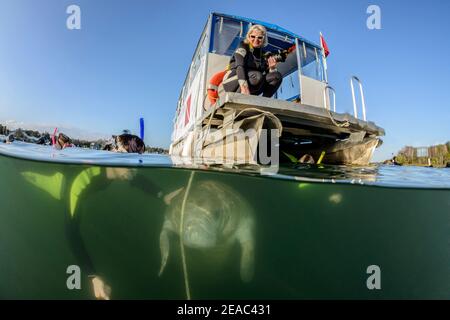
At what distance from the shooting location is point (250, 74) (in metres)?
3.90

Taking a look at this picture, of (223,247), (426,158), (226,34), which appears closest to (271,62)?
(226,34)

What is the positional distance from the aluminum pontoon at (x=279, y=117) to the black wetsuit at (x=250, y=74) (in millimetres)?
357

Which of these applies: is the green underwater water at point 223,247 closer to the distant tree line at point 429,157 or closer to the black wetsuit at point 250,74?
the black wetsuit at point 250,74

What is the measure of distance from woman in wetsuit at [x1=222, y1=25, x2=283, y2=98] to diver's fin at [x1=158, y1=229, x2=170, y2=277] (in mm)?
2314

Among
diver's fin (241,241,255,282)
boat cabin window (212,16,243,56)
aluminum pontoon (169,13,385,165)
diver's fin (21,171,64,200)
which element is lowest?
diver's fin (241,241,255,282)

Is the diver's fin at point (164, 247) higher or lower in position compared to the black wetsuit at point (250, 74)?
lower

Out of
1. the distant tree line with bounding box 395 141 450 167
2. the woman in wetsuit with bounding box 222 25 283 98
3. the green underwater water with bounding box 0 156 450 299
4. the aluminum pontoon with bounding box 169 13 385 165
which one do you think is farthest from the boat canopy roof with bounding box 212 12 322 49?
the distant tree line with bounding box 395 141 450 167

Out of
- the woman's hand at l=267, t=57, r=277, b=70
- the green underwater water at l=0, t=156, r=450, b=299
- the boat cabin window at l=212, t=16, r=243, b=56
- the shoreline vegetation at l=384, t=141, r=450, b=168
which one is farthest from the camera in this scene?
the shoreline vegetation at l=384, t=141, r=450, b=168

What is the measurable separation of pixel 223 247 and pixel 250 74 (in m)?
2.62

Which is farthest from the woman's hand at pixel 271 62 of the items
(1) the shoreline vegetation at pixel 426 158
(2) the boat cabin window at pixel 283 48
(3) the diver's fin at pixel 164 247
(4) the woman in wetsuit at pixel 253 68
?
(1) the shoreline vegetation at pixel 426 158

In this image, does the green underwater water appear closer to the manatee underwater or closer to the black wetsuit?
the manatee underwater

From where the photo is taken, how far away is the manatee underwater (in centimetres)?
261

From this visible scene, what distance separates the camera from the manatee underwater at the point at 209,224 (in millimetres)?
2613
